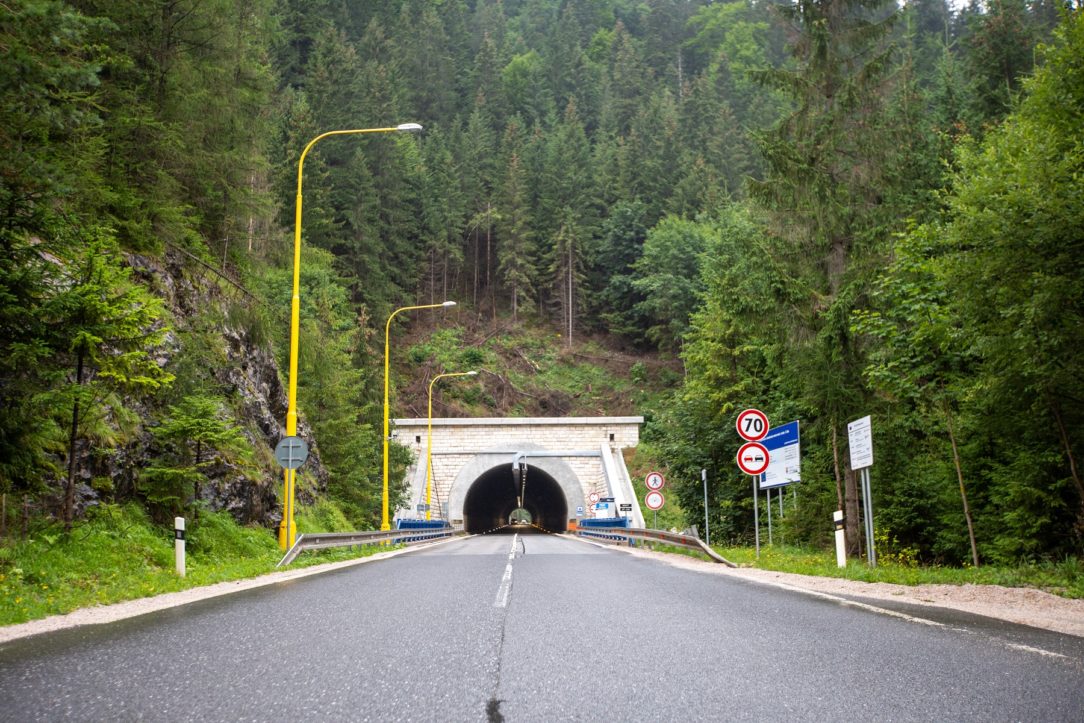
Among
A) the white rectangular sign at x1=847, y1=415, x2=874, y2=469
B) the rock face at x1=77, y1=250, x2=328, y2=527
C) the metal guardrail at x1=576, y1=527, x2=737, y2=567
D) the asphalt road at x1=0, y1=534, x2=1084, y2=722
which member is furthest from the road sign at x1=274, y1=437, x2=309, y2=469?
the white rectangular sign at x1=847, y1=415, x2=874, y2=469

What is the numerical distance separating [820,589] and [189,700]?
818 centimetres

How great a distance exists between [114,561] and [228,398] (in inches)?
350

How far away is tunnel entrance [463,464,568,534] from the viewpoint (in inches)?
2082

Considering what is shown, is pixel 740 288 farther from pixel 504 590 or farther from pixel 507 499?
pixel 507 499

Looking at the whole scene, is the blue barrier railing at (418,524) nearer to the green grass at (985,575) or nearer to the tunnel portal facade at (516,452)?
the tunnel portal facade at (516,452)

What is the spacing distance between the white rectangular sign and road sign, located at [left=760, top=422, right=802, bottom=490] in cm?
275

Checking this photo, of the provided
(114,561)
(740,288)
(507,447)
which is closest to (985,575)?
(740,288)

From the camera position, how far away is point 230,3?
19.4 m

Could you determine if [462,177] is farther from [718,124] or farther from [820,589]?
[820,589]

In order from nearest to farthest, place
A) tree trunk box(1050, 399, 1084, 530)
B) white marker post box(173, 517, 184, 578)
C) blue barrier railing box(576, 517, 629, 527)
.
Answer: white marker post box(173, 517, 184, 578)
tree trunk box(1050, 399, 1084, 530)
blue barrier railing box(576, 517, 629, 527)

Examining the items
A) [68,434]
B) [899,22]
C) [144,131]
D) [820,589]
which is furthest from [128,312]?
[899,22]

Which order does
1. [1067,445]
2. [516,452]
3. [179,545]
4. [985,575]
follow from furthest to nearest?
[516,452] < [1067,445] < [179,545] < [985,575]

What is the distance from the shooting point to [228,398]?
19.8 meters

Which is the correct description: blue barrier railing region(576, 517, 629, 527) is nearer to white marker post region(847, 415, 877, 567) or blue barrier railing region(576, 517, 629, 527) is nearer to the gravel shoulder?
white marker post region(847, 415, 877, 567)
